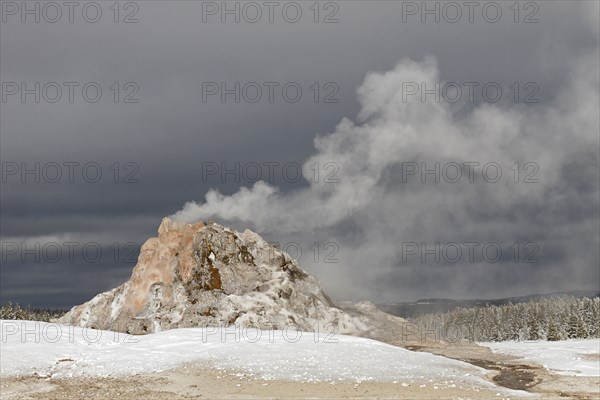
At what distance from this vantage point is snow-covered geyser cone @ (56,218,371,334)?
196ft

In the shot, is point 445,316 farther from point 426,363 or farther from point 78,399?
point 78,399

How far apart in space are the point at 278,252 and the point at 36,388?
3971 centimetres

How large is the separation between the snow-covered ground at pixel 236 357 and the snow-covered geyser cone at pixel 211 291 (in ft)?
33.4

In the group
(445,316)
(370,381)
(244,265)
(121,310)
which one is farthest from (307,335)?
(445,316)

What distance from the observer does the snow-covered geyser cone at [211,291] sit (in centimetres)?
5975

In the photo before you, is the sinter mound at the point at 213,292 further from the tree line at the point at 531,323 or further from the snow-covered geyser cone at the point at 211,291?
the tree line at the point at 531,323

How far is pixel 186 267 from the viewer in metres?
65.8

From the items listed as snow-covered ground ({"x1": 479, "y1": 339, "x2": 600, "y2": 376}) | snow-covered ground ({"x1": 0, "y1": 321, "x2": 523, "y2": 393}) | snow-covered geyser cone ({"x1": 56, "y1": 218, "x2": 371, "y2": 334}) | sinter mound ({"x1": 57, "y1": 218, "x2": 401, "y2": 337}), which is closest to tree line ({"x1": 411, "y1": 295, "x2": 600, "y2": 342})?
sinter mound ({"x1": 57, "y1": 218, "x2": 401, "y2": 337})

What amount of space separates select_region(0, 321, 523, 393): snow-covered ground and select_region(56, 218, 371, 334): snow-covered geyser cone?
10.2m

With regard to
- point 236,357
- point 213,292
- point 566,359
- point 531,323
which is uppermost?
point 213,292

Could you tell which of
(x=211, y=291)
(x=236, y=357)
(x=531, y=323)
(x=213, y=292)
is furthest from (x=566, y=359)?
(x=531, y=323)

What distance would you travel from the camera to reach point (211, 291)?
6431cm

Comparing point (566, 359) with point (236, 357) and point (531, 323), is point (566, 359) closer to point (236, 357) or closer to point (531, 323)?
point (236, 357)

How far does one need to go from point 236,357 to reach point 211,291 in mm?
24584
